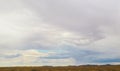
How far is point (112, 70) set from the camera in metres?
73.2

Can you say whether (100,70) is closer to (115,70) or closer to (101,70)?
(101,70)

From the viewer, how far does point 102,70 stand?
237 feet

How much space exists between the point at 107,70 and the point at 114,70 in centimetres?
214

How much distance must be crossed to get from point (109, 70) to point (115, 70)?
1.85m

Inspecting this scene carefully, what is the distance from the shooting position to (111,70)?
2886 inches

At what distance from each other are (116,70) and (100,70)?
5166 millimetres

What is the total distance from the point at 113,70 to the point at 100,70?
4.27 metres

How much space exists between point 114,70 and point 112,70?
0.62 m

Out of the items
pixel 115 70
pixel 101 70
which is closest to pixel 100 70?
pixel 101 70

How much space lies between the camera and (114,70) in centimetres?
7294

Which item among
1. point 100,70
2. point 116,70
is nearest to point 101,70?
point 100,70

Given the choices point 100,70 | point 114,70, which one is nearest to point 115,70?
point 114,70

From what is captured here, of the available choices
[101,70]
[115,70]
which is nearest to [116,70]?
[115,70]

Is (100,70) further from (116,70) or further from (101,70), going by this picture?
(116,70)
